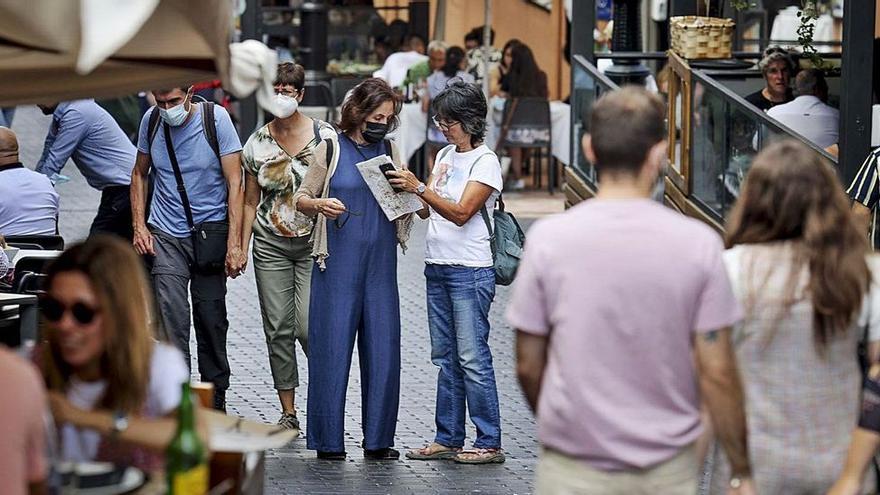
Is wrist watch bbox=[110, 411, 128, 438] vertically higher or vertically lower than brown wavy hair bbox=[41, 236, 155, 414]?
lower

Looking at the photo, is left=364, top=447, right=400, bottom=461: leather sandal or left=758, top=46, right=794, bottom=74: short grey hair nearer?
left=364, top=447, right=400, bottom=461: leather sandal

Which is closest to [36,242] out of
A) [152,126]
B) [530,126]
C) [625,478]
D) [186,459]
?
[152,126]

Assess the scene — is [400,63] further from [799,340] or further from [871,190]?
[799,340]

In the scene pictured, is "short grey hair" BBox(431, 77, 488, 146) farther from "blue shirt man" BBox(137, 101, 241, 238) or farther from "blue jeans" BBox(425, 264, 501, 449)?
"blue shirt man" BBox(137, 101, 241, 238)

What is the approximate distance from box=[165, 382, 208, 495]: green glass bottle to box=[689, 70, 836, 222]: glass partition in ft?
24.6

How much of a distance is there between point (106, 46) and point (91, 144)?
22.3 ft

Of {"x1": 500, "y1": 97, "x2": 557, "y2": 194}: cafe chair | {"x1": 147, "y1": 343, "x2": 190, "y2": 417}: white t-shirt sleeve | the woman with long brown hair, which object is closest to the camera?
{"x1": 147, "y1": 343, "x2": 190, "y2": 417}: white t-shirt sleeve

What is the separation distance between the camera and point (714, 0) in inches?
628

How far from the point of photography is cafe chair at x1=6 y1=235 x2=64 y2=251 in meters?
9.56

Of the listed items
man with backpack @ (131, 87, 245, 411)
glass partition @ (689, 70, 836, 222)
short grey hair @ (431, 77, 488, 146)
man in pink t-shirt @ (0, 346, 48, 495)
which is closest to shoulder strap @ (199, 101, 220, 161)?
man with backpack @ (131, 87, 245, 411)

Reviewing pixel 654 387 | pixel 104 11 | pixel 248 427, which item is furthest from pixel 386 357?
pixel 104 11

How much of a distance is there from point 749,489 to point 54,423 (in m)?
1.74

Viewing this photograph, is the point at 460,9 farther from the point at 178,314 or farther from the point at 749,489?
the point at 749,489

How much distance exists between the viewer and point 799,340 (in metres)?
4.47
